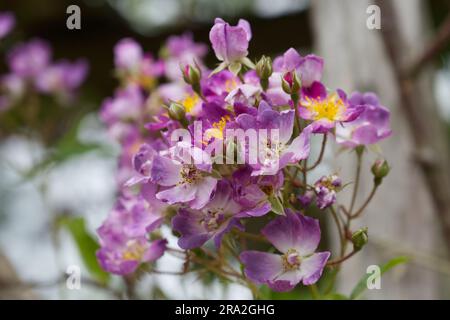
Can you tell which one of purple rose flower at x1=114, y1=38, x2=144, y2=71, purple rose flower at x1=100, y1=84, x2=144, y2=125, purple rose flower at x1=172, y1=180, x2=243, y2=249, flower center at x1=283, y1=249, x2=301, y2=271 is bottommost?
flower center at x1=283, y1=249, x2=301, y2=271

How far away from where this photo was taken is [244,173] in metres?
0.56

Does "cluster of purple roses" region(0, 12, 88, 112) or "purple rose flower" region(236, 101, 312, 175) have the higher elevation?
"cluster of purple roses" region(0, 12, 88, 112)

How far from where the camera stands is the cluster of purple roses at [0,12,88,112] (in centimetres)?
140

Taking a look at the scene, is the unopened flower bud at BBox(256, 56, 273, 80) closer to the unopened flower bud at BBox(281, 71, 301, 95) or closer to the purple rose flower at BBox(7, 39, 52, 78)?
the unopened flower bud at BBox(281, 71, 301, 95)

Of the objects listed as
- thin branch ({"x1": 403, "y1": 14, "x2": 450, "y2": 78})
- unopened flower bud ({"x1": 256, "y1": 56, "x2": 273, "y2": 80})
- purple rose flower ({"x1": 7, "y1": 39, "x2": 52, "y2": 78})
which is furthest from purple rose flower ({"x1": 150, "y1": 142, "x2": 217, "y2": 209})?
purple rose flower ({"x1": 7, "y1": 39, "x2": 52, "y2": 78})

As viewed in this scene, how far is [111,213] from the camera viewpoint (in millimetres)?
715

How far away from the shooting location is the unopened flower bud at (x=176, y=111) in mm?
619

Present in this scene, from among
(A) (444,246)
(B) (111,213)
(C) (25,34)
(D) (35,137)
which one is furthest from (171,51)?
(C) (25,34)

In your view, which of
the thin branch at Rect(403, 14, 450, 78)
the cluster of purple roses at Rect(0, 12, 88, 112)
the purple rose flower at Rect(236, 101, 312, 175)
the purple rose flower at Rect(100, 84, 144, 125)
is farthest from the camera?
the cluster of purple roses at Rect(0, 12, 88, 112)

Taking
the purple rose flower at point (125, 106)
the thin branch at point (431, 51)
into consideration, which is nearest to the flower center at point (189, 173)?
the purple rose flower at point (125, 106)

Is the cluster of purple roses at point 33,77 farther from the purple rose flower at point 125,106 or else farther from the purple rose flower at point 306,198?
the purple rose flower at point 306,198

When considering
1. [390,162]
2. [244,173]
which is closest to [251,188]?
[244,173]

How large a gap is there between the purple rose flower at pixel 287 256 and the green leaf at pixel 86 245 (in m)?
0.63
